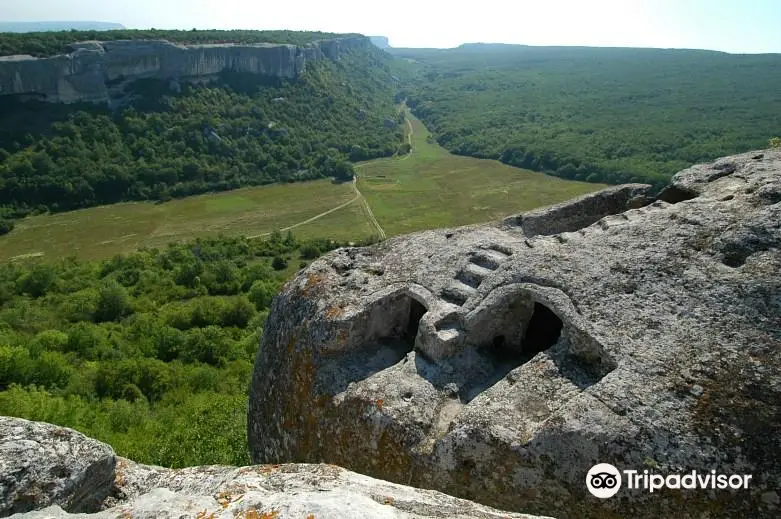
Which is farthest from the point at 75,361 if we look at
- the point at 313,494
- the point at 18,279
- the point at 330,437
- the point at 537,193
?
the point at 537,193

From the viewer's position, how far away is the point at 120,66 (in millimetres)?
86938

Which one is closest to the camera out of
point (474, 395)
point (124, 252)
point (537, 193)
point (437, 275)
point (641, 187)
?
point (474, 395)

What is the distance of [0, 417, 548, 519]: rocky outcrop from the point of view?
4188 millimetres

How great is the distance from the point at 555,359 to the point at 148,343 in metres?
28.4

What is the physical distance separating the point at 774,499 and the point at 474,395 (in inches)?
146

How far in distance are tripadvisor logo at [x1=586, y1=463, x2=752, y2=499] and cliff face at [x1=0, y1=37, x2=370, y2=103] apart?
8807 centimetres

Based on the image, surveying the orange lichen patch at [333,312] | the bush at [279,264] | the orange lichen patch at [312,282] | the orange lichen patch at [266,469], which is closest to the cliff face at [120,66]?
the bush at [279,264]

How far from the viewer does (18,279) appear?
44.6 m

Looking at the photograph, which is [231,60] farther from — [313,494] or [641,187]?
[313,494]

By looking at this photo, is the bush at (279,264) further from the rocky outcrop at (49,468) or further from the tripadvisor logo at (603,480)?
the tripadvisor logo at (603,480)

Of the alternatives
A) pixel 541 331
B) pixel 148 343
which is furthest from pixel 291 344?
pixel 148 343

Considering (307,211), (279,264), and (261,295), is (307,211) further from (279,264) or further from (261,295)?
(261,295)

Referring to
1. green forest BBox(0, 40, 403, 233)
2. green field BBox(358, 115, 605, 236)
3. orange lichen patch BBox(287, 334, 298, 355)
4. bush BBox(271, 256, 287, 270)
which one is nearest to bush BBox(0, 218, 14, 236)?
green forest BBox(0, 40, 403, 233)

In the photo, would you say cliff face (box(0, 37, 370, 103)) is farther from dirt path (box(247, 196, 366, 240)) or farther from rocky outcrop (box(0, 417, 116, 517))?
rocky outcrop (box(0, 417, 116, 517))
